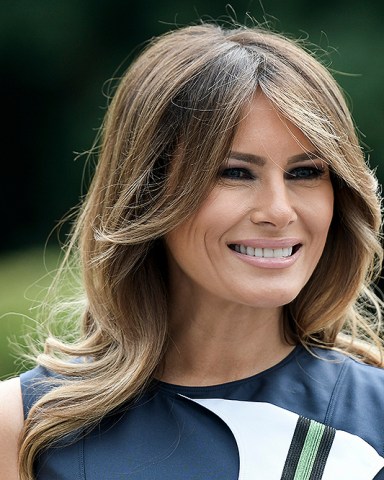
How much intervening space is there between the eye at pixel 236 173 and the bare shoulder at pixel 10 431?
83cm

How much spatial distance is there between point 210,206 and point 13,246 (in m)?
6.12

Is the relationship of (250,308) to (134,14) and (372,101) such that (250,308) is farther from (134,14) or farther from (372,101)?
(134,14)

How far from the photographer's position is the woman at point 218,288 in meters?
3.21

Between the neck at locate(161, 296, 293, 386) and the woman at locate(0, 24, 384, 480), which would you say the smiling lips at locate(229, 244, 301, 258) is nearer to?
the woman at locate(0, 24, 384, 480)

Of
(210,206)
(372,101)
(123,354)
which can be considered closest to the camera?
(210,206)

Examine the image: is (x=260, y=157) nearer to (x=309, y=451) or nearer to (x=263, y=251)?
(x=263, y=251)

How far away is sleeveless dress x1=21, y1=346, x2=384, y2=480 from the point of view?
3.19 metres

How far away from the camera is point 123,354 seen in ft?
11.3

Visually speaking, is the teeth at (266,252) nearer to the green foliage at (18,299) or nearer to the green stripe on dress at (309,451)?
the green stripe on dress at (309,451)

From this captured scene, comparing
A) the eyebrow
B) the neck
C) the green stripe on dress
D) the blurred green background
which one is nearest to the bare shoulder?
the neck

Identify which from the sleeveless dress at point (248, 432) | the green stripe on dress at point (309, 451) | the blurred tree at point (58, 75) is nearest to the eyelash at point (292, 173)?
the sleeveless dress at point (248, 432)

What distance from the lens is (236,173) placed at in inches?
127

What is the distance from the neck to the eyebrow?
41cm

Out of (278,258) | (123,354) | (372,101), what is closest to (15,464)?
(123,354)
